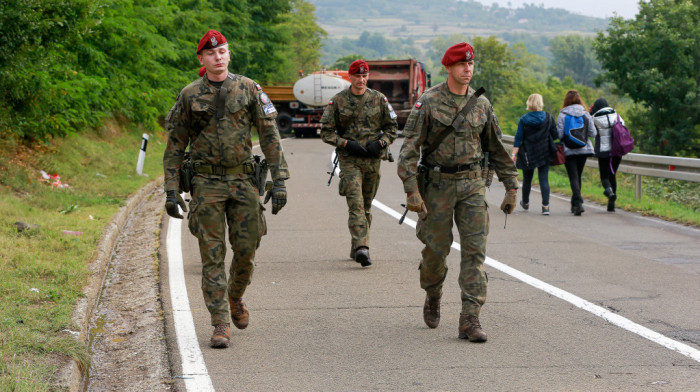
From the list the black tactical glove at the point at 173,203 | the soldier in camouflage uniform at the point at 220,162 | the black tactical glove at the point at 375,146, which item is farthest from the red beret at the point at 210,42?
the black tactical glove at the point at 375,146

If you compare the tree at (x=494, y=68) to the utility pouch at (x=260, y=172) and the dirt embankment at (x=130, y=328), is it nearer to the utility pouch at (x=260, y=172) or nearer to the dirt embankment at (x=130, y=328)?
the dirt embankment at (x=130, y=328)

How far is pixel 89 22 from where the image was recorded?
43.1ft

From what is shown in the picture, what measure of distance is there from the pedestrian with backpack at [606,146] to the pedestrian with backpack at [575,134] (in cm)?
33

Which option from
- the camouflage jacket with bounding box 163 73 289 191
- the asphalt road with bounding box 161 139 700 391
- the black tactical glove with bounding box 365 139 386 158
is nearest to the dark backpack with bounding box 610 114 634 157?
the asphalt road with bounding box 161 139 700 391

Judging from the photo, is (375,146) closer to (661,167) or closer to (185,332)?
(185,332)

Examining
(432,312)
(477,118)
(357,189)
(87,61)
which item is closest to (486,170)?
(477,118)

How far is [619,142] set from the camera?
13141 mm

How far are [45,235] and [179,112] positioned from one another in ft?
13.7

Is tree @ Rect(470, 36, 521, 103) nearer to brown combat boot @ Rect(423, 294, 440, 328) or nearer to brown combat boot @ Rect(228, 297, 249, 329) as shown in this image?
brown combat boot @ Rect(423, 294, 440, 328)

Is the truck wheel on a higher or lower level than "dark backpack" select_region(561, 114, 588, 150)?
lower

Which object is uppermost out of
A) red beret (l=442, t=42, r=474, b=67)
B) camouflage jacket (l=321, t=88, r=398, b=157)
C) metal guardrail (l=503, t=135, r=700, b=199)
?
red beret (l=442, t=42, r=474, b=67)

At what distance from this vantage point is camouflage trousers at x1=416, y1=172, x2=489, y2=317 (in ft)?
19.5

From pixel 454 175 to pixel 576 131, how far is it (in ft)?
23.8

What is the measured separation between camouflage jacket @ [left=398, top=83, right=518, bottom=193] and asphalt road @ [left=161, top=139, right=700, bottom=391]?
1185 millimetres
